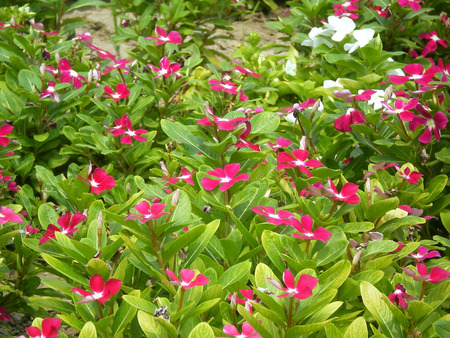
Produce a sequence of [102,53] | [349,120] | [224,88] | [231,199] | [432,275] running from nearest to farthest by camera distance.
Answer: [432,275] → [231,199] → [349,120] → [224,88] → [102,53]

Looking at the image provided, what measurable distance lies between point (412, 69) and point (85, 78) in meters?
1.59

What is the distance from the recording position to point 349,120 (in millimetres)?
2264

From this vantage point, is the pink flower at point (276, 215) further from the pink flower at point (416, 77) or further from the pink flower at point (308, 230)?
the pink flower at point (416, 77)

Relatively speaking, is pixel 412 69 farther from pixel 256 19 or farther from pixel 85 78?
pixel 256 19

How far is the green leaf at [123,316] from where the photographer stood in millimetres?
1407

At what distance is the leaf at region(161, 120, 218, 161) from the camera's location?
5.99ft

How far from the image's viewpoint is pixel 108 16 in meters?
5.62

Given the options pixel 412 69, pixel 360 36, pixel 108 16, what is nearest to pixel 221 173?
pixel 412 69

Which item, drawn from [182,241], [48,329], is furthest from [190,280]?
[48,329]

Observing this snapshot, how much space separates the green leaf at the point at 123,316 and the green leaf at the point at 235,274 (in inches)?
8.4

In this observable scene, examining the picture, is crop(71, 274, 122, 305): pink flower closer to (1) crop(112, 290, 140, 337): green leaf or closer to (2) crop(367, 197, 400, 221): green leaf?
(1) crop(112, 290, 140, 337): green leaf

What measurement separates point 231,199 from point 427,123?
92 cm

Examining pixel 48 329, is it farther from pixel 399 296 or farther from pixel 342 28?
pixel 342 28

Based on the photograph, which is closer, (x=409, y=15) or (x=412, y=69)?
(x=412, y=69)
